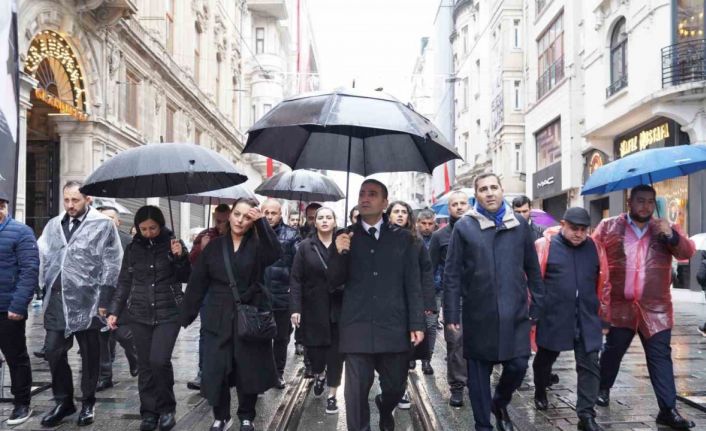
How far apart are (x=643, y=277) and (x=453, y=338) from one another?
74.6 inches

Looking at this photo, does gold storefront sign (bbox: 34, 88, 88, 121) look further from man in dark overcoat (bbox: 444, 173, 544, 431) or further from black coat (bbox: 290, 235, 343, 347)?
man in dark overcoat (bbox: 444, 173, 544, 431)

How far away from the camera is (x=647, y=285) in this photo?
5539 mm

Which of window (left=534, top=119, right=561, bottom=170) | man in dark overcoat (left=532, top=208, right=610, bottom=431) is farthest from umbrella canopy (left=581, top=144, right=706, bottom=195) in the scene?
window (left=534, top=119, right=561, bottom=170)

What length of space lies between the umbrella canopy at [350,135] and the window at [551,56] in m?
20.5

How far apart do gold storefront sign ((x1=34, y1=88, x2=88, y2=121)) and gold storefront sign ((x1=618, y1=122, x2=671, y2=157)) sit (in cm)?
1425

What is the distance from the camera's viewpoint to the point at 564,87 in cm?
2369

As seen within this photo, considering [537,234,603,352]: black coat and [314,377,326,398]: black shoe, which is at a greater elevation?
[537,234,603,352]: black coat

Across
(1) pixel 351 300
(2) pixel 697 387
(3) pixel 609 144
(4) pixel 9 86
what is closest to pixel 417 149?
(1) pixel 351 300

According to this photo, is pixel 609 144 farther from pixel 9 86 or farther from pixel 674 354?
pixel 9 86

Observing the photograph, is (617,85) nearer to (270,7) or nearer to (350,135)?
(350,135)

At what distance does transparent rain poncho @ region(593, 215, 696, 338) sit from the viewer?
5461 mm

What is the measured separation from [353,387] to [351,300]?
59cm

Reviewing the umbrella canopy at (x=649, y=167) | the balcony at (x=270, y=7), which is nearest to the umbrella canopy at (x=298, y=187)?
the umbrella canopy at (x=649, y=167)

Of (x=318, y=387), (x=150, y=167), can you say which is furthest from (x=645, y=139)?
(x=150, y=167)
